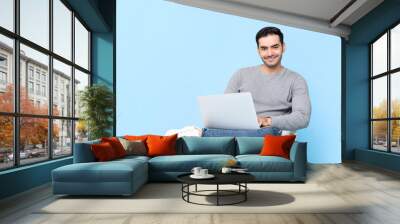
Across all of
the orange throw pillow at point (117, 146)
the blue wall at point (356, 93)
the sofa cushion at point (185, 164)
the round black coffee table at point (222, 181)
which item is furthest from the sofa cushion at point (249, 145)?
the blue wall at point (356, 93)

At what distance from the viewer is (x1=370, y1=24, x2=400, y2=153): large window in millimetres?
7660

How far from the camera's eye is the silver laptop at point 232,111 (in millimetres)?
6426

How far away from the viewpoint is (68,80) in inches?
273

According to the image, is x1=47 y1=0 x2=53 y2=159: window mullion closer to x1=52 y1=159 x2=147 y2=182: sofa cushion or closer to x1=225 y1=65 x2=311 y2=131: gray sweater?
x1=52 y1=159 x2=147 y2=182: sofa cushion

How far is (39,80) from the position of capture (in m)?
5.61

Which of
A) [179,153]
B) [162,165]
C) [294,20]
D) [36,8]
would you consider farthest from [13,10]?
[294,20]

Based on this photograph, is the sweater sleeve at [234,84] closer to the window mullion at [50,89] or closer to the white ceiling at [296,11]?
the white ceiling at [296,11]

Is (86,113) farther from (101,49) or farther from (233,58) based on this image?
(233,58)

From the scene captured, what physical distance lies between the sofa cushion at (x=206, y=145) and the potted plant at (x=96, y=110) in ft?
6.59

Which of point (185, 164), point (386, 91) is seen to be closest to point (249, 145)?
point (185, 164)

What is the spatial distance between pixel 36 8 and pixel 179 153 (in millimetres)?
2967

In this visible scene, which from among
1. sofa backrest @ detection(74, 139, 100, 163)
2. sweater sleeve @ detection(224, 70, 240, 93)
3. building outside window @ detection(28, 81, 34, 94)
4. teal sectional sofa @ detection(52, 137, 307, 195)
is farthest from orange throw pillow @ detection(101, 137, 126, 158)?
sweater sleeve @ detection(224, 70, 240, 93)

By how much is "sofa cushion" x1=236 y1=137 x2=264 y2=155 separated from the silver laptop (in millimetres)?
291

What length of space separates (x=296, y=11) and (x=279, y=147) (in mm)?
3629
